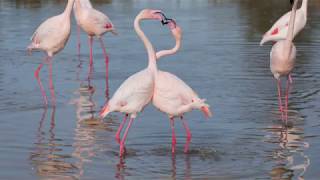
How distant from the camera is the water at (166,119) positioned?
7.89 m

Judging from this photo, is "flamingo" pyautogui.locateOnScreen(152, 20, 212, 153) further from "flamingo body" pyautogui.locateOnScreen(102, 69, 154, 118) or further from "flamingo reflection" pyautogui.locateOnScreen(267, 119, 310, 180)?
"flamingo reflection" pyautogui.locateOnScreen(267, 119, 310, 180)

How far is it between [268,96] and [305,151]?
3.27 m

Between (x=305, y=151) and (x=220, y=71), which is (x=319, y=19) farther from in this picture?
(x=305, y=151)

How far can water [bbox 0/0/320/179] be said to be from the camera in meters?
7.89

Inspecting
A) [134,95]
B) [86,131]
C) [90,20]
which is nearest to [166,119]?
[86,131]

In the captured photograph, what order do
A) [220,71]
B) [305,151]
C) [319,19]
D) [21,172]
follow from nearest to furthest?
[21,172] → [305,151] → [220,71] → [319,19]

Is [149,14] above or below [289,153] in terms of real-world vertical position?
above

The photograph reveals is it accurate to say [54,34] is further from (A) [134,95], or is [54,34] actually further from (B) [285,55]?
(A) [134,95]

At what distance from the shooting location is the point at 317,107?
35.6 feet

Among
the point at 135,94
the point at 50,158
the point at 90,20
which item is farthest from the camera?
the point at 90,20

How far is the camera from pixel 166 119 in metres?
10.1

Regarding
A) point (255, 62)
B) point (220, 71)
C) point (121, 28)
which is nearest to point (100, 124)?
point (220, 71)

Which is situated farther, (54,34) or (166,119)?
(54,34)

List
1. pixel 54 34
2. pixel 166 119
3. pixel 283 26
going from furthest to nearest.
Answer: pixel 283 26 < pixel 54 34 < pixel 166 119
